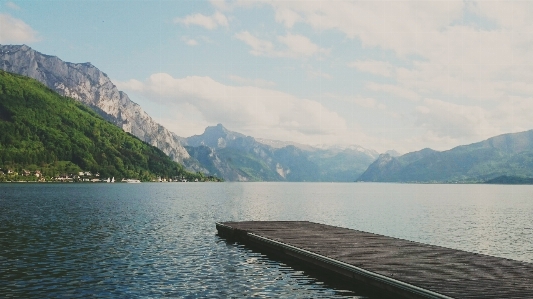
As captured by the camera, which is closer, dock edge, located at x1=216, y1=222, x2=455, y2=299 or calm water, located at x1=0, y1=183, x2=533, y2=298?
dock edge, located at x1=216, y1=222, x2=455, y2=299

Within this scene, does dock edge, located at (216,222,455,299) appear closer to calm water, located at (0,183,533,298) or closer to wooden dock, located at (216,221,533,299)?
wooden dock, located at (216,221,533,299)

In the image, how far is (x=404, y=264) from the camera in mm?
38031

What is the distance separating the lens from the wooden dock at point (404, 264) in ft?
96.7

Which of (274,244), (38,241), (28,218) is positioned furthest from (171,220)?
(274,244)

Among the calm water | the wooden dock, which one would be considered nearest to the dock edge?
the wooden dock

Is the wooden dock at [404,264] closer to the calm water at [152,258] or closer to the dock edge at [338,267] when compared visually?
the dock edge at [338,267]

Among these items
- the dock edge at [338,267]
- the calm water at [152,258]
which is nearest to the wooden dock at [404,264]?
the dock edge at [338,267]

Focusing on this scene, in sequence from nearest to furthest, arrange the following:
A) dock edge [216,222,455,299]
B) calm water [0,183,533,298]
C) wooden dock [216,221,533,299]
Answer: wooden dock [216,221,533,299], dock edge [216,222,455,299], calm water [0,183,533,298]

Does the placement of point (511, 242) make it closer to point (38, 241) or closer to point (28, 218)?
point (38, 241)

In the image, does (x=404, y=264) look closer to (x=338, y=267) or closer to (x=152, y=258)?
(x=338, y=267)

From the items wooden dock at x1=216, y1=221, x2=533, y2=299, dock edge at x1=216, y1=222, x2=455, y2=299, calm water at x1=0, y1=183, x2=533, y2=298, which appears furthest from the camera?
calm water at x1=0, y1=183, x2=533, y2=298

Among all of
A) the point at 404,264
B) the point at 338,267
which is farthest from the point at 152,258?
the point at 404,264

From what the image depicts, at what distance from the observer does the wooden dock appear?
1160 inches

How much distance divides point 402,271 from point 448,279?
383 cm
